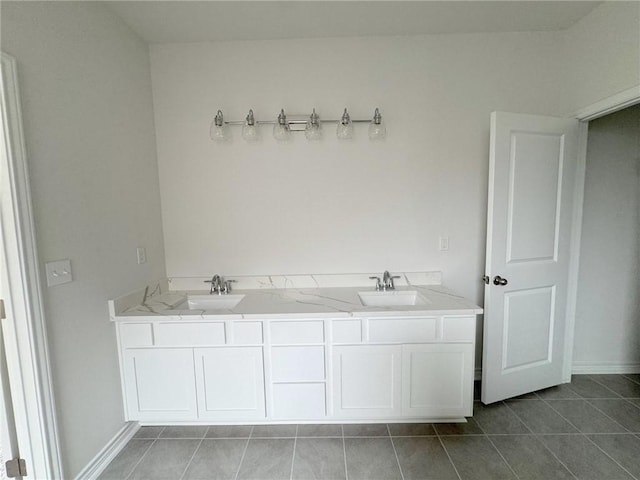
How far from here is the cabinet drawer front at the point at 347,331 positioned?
173cm

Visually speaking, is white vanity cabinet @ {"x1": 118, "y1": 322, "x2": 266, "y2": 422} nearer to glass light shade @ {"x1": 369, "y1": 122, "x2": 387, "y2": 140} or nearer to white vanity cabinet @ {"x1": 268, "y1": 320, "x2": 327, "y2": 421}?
white vanity cabinet @ {"x1": 268, "y1": 320, "x2": 327, "y2": 421}

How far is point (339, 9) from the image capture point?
71.0 inches

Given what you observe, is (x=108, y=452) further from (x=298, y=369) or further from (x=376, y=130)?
(x=376, y=130)

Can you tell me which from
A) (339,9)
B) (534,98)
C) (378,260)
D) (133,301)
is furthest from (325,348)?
(534,98)

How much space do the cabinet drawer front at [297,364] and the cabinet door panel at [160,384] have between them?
1.77 feet

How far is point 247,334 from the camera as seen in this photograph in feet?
5.70

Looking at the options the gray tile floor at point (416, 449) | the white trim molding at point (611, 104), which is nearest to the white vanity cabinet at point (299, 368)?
the gray tile floor at point (416, 449)

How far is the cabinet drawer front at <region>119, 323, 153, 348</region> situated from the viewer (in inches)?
68.3

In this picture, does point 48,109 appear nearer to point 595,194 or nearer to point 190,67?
point 190,67

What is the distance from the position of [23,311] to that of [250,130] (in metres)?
1.61

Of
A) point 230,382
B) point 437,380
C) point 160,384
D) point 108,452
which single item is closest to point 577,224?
point 437,380

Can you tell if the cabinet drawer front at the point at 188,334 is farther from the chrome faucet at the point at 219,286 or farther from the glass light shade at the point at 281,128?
Answer: the glass light shade at the point at 281,128

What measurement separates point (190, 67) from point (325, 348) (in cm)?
228

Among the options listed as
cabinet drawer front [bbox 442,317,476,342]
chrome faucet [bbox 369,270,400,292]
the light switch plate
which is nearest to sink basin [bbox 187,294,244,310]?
the light switch plate
